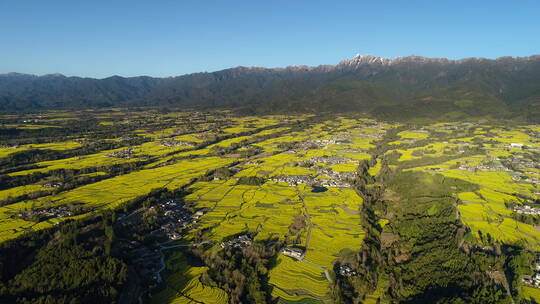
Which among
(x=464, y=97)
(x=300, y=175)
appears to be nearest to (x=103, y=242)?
(x=300, y=175)

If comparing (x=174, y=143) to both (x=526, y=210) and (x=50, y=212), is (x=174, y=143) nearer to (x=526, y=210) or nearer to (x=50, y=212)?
(x=50, y=212)

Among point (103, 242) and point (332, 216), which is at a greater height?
point (103, 242)

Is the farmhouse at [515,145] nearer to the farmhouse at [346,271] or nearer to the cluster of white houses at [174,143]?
the farmhouse at [346,271]

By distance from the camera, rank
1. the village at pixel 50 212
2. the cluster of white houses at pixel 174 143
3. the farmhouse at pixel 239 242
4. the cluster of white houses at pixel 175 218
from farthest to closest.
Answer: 1. the cluster of white houses at pixel 174 143
2. the village at pixel 50 212
3. the cluster of white houses at pixel 175 218
4. the farmhouse at pixel 239 242

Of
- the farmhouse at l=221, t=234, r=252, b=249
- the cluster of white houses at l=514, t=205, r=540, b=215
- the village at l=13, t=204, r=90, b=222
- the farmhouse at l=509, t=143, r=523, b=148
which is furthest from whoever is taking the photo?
the farmhouse at l=509, t=143, r=523, b=148

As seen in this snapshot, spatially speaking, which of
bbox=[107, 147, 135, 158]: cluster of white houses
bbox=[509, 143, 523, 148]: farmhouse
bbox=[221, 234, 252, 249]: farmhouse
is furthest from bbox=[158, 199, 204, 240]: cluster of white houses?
bbox=[509, 143, 523, 148]: farmhouse

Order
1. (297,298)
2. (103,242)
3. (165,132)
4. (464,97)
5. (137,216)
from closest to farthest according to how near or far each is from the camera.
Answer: (297,298) → (103,242) → (137,216) → (165,132) → (464,97)

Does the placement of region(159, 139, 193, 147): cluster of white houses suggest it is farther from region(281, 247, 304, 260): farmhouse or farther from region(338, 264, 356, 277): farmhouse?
region(338, 264, 356, 277): farmhouse

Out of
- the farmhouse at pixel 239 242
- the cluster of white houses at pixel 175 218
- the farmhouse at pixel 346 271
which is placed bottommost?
the farmhouse at pixel 346 271

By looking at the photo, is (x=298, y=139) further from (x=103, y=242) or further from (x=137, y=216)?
(x=103, y=242)

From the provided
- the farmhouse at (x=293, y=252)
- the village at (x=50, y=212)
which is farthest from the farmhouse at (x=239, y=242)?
the village at (x=50, y=212)

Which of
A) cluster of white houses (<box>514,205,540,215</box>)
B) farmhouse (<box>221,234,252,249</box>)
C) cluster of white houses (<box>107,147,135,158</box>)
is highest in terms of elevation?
cluster of white houses (<box>107,147,135,158</box>)
